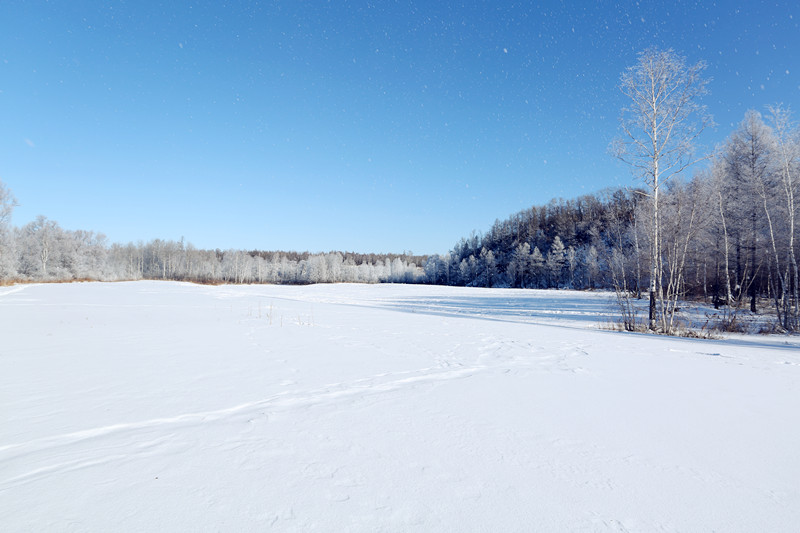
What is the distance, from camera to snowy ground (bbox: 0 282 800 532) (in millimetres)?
1774

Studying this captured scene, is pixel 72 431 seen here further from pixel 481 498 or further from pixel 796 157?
pixel 796 157

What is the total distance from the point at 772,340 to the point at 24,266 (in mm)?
66083

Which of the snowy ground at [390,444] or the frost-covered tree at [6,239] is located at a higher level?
the frost-covered tree at [6,239]

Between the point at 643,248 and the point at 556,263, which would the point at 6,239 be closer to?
the point at 643,248

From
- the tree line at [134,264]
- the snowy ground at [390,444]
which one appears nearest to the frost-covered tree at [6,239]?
the tree line at [134,264]

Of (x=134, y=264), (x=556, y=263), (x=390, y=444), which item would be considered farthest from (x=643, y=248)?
(x=134, y=264)

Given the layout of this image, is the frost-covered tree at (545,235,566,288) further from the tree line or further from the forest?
the tree line

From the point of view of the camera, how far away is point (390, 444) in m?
2.56

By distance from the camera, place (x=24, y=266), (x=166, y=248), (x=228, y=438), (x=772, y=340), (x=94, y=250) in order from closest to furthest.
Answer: (x=228, y=438)
(x=772, y=340)
(x=24, y=266)
(x=94, y=250)
(x=166, y=248)

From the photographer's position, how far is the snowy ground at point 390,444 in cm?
177

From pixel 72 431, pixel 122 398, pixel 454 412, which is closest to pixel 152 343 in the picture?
pixel 122 398

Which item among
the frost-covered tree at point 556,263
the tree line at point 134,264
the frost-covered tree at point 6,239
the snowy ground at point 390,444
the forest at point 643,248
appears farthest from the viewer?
the frost-covered tree at point 556,263

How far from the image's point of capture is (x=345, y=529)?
5.38 ft

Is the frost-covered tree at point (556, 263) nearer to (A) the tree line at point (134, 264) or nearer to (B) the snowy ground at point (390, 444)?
(A) the tree line at point (134, 264)
